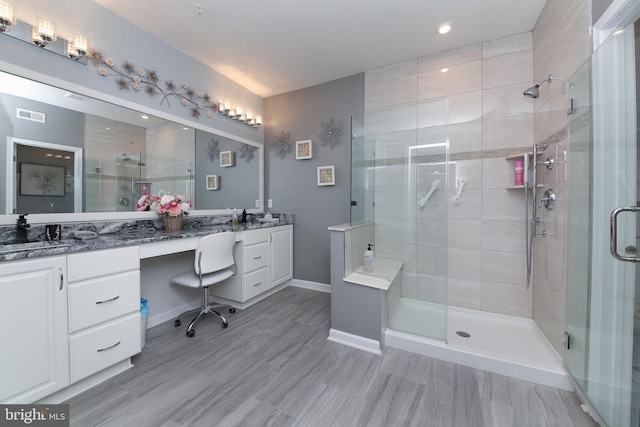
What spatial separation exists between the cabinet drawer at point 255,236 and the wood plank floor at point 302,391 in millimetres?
934

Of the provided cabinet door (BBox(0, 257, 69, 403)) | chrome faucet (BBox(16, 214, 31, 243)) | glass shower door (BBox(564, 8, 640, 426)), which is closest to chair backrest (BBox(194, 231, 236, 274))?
cabinet door (BBox(0, 257, 69, 403))

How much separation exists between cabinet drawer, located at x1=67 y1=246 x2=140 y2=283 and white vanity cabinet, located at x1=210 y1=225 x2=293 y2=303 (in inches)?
40.0

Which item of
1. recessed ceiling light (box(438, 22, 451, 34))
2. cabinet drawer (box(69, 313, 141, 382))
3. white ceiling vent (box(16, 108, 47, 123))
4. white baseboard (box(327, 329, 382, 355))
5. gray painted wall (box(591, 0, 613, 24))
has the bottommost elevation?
white baseboard (box(327, 329, 382, 355))

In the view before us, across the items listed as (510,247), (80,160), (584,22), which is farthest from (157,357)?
(584,22)

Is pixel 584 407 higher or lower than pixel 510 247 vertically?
lower

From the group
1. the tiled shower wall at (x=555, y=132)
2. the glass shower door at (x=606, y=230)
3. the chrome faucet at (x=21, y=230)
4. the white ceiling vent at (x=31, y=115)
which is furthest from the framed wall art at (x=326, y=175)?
the chrome faucet at (x=21, y=230)

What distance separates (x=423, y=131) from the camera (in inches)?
78.1

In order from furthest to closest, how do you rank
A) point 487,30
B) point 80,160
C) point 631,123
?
point 487,30
point 80,160
point 631,123

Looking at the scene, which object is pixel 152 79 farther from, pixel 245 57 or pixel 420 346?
pixel 420 346

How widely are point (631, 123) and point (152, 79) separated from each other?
3.29 metres

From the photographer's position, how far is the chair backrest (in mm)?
1953

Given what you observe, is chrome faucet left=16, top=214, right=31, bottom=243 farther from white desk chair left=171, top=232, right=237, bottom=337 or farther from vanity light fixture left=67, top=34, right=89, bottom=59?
vanity light fixture left=67, top=34, right=89, bottom=59

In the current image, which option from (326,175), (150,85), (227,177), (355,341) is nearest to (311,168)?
(326,175)

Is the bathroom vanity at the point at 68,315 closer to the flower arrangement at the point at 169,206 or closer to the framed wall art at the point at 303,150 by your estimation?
the flower arrangement at the point at 169,206
